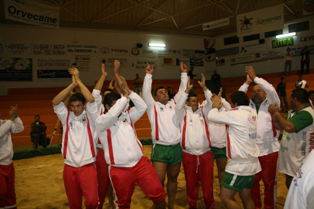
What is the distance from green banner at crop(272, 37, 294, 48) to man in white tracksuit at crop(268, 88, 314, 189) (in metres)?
15.6

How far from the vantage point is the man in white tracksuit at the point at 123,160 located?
2.89m

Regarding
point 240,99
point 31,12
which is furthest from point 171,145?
point 31,12

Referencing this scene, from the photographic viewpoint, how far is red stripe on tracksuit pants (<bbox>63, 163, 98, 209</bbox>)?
9.94 feet

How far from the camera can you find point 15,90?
14.9 metres

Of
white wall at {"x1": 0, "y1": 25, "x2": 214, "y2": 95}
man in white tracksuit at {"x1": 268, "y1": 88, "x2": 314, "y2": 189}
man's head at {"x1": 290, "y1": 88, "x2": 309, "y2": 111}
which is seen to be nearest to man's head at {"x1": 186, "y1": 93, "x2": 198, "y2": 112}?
man in white tracksuit at {"x1": 268, "y1": 88, "x2": 314, "y2": 189}

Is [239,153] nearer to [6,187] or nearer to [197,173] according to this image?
[197,173]

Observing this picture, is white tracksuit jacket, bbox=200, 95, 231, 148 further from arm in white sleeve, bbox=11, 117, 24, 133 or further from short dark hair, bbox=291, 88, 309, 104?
arm in white sleeve, bbox=11, 117, 24, 133

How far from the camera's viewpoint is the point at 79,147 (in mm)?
3164

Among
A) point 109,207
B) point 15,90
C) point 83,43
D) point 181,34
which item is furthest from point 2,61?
point 109,207

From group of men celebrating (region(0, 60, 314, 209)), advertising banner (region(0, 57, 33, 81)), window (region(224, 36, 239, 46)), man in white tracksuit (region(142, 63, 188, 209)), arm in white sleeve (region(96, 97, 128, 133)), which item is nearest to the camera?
arm in white sleeve (region(96, 97, 128, 133))

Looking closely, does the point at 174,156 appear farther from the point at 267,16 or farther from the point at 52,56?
the point at 52,56

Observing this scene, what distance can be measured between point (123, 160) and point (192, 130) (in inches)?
56.8

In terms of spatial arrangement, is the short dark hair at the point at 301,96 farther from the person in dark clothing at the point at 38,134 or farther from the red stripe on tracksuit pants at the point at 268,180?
the person in dark clothing at the point at 38,134

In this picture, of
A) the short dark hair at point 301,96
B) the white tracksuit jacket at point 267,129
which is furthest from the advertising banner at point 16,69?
the short dark hair at point 301,96
